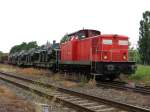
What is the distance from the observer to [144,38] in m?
58.4

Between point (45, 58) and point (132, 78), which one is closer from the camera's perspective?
point (132, 78)

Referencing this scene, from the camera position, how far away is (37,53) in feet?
113

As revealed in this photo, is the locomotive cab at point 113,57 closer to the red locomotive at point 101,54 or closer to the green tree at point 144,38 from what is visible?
the red locomotive at point 101,54

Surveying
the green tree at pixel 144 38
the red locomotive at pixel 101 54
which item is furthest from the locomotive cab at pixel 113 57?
the green tree at pixel 144 38

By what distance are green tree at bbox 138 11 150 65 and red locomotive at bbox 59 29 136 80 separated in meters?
30.8

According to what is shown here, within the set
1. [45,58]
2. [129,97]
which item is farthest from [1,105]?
[45,58]

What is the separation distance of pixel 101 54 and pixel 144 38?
4214 centimetres

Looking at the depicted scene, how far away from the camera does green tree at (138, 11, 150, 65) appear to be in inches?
2073

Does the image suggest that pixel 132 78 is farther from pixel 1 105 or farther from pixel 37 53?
pixel 37 53

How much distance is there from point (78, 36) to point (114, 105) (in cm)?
1151

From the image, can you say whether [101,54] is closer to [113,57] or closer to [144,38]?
[113,57]

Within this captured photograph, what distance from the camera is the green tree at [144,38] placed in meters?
52.7

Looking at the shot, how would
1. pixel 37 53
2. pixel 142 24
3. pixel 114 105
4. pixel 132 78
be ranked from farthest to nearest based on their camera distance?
pixel 142 24, pixel 37 53, pixel 132 78, pixel 114 105

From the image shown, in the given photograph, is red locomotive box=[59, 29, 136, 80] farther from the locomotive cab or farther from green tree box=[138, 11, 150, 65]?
green tree box=[138, 11, 150, 65]
